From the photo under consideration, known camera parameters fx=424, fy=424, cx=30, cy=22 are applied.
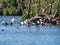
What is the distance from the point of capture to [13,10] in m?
114

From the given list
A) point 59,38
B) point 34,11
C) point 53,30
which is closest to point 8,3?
point 34,11

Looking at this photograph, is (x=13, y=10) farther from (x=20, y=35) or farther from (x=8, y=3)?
(x=20, y=35)

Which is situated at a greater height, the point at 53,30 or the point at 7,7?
the point at 53,30

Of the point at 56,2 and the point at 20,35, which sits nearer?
the point at 20,35

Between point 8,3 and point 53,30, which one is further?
point 8,3

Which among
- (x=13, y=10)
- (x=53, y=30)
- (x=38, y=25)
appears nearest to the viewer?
(x=53, y=30)

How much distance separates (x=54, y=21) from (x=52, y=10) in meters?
8.41

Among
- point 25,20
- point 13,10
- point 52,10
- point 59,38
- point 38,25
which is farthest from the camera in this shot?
point 13,10

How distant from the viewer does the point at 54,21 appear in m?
65.2

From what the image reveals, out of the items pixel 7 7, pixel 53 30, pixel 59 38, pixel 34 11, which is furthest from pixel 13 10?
pixel 59 38

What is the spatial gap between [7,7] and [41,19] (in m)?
52.4

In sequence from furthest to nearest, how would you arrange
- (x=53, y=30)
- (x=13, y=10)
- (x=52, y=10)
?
(x=13, y=10), (x=52, y=10), (x=53, y=30)

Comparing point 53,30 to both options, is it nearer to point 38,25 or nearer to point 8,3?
point 38,25

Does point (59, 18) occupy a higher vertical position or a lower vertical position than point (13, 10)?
higher
